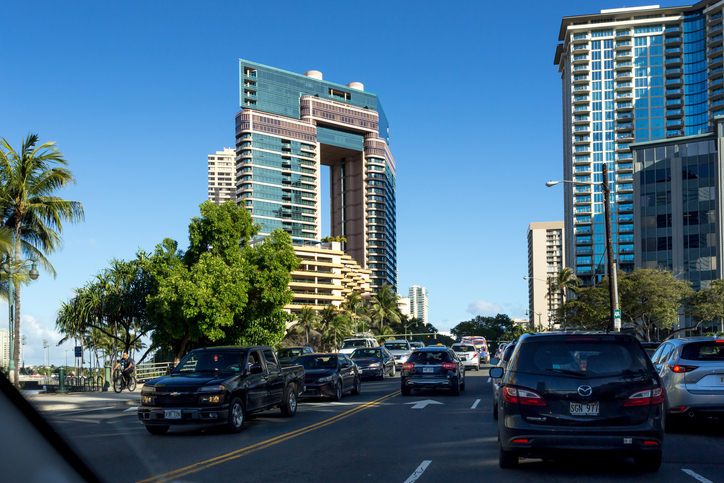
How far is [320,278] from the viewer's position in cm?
12550

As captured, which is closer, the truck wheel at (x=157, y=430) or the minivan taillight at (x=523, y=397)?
the minivan taillight at (x=523, y=397)

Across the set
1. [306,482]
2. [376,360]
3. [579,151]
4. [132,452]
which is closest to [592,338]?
[306,482]

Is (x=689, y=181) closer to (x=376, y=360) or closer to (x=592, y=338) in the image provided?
(x=376, y=360)

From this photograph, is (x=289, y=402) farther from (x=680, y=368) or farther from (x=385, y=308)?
(x=385, y=308)

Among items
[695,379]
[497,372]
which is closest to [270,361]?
[497,372]

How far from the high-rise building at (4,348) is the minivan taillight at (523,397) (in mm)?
5991

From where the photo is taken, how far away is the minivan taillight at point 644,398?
24.4 ft

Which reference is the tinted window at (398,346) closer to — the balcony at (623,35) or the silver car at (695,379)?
the silver car at (695,379)

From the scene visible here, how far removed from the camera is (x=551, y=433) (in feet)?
24.4

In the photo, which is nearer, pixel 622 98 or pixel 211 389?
pixel 211 389

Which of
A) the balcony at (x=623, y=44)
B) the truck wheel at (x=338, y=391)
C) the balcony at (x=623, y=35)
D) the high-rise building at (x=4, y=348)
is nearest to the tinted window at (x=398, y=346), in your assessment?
the truck wheel at (x=338, y=391)

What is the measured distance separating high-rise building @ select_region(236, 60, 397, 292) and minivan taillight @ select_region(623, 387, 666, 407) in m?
134

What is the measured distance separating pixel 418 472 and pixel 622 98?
132039 mm

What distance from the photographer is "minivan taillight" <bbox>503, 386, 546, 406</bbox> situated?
24.7 feet
